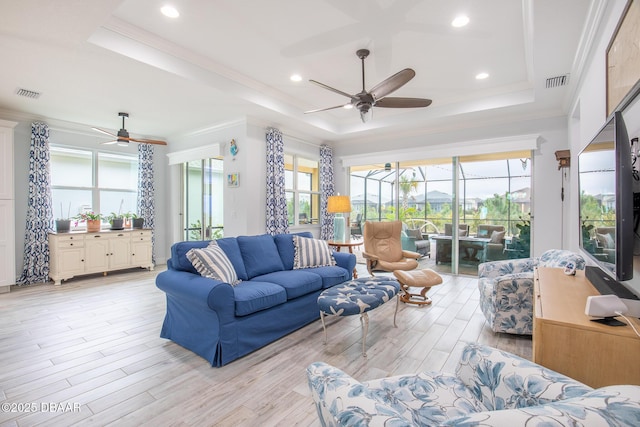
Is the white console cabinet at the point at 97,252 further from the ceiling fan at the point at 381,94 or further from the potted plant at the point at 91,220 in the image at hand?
the ceiling fan at the point at 381,94

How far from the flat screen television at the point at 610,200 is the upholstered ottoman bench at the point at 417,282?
1.53 metres

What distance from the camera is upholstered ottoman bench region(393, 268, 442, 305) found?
3.40m

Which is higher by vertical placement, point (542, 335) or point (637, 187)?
point (637, 187)

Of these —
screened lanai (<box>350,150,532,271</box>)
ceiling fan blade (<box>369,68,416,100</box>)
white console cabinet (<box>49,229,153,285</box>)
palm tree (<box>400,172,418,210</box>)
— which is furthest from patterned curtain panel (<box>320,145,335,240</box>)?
white console cabinet (<box>49,229,153,285</box>)

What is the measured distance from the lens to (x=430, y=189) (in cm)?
578

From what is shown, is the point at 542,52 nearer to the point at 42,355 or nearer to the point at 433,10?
the point at 433,10

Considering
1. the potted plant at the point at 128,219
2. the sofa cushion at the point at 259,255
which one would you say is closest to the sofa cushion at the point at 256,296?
the sofa cushion at the point at 259,255

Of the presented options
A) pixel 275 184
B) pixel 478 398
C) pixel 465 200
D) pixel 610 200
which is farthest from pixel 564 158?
pixel 275 184

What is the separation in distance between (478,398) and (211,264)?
216 cm

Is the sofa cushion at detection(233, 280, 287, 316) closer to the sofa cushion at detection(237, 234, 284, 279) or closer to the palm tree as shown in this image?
the sofa cushion at detection(237, 234, 284, 279)

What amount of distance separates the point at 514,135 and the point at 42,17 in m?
5.88

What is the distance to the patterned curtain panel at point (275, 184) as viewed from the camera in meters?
5.21

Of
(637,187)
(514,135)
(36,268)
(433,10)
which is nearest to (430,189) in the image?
(514,135)

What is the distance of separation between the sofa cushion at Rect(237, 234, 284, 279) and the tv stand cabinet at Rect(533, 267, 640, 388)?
8.04 ft
